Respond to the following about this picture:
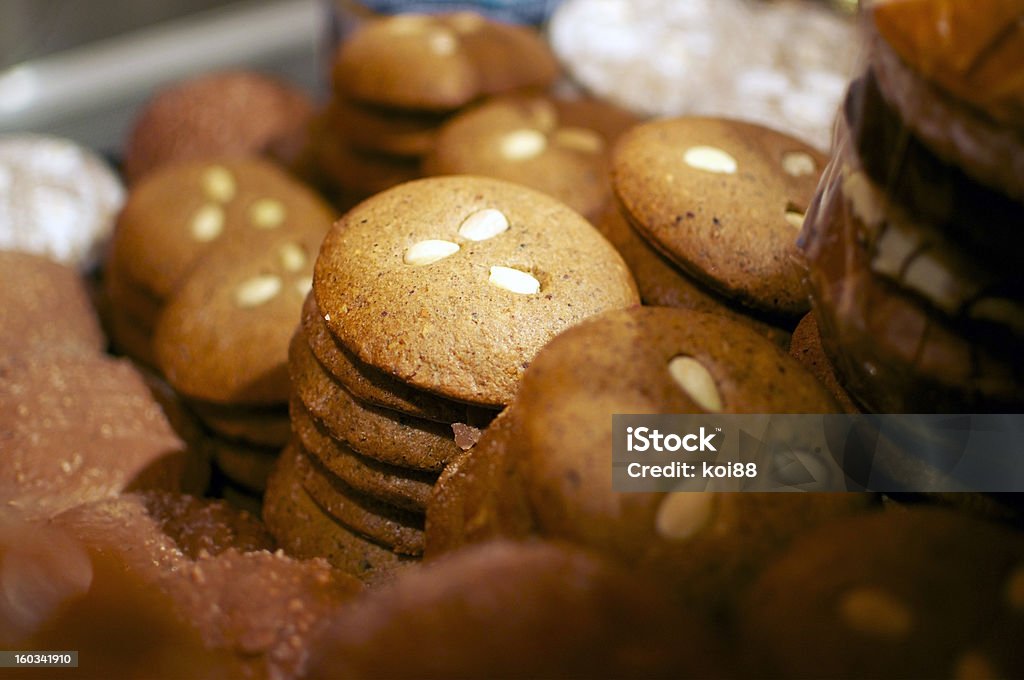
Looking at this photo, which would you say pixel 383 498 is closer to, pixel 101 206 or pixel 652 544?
pixel 652 544

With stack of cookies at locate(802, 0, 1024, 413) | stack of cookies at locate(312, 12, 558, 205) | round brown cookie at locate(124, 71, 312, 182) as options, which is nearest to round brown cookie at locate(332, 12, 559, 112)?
stack of cookies at locate(312, 12, 558, 205)

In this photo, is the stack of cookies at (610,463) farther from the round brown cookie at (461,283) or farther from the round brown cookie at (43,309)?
the round brown cookie at (43,309)

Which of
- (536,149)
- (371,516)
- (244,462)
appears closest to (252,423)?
(244,462)

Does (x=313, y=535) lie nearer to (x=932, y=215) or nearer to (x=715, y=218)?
(x=715, y=218)

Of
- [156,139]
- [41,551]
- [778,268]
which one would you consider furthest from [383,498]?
[156,139]

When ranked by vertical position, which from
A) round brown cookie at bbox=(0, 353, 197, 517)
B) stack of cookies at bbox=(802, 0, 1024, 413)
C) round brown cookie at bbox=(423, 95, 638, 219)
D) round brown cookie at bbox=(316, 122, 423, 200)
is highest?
stack of cookies at bbox=(802, 0, 1024, 413)

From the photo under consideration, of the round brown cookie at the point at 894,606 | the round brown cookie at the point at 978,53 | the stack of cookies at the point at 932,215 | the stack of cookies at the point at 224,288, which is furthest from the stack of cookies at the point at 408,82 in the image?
the round brown cookie at the point at 894,606

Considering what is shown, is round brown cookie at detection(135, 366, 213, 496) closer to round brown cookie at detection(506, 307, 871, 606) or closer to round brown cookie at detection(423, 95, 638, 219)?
round brown cookie at detection(423, 95, 638, 219)
